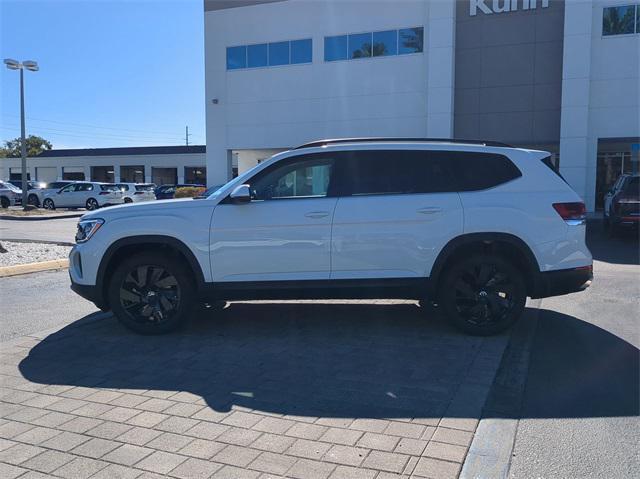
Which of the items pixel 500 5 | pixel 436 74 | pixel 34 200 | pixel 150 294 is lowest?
pixel 150 294

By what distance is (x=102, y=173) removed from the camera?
66.1m

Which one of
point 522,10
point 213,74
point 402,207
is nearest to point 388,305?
point 402,207

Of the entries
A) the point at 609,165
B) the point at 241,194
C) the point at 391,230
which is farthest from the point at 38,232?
the point at 609,165

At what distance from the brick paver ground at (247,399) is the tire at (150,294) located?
176 millimetres

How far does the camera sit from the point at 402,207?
5562mm

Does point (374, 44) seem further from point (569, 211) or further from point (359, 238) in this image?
point (359, 238)

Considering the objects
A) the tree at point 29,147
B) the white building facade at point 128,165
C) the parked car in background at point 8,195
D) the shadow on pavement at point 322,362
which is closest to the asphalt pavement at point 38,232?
the shadow on pavement at point 322,362

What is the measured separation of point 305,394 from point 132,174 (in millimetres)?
63817

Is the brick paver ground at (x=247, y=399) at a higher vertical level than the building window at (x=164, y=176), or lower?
lower

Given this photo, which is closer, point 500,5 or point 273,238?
point 273,238

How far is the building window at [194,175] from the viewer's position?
2371 inches

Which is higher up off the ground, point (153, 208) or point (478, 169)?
point (478, 169)

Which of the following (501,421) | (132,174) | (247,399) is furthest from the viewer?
(132,174)

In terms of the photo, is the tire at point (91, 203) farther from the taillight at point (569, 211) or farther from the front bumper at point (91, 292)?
the taillight at point (569, 211)
